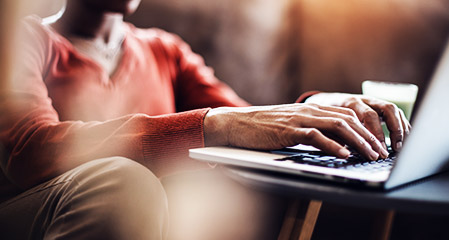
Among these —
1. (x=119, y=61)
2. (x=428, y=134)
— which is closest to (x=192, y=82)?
(x=119, y=61)

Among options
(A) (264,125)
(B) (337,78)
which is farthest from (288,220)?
(B) (337,78)

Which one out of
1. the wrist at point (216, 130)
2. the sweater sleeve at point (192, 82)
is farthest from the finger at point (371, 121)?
the sweater sleeve at point (192, 82)

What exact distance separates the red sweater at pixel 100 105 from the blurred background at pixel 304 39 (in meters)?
0.08

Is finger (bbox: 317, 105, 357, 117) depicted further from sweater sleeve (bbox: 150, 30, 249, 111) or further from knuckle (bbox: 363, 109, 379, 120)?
sweater sleeve (bbox: 150, 30, 249, 111)

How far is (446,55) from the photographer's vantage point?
363 millimetres

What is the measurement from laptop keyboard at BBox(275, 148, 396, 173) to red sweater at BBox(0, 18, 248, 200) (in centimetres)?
17

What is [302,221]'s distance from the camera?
0.61 metres

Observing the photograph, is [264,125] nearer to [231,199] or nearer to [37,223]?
[37,223]

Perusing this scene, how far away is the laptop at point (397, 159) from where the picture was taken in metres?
0.38

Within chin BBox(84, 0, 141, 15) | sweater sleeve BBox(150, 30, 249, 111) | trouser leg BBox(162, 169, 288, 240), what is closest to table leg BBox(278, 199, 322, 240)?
trouser leg BBox(162, 169, 288, 240)

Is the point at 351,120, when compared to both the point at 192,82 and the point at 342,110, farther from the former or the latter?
the point at 192,82

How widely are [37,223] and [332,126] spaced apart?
457 millimetres

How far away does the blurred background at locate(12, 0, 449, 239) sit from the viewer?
1.28 meters

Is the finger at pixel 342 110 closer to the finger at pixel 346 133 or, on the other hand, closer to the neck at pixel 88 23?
the finger at pixel 346 133
